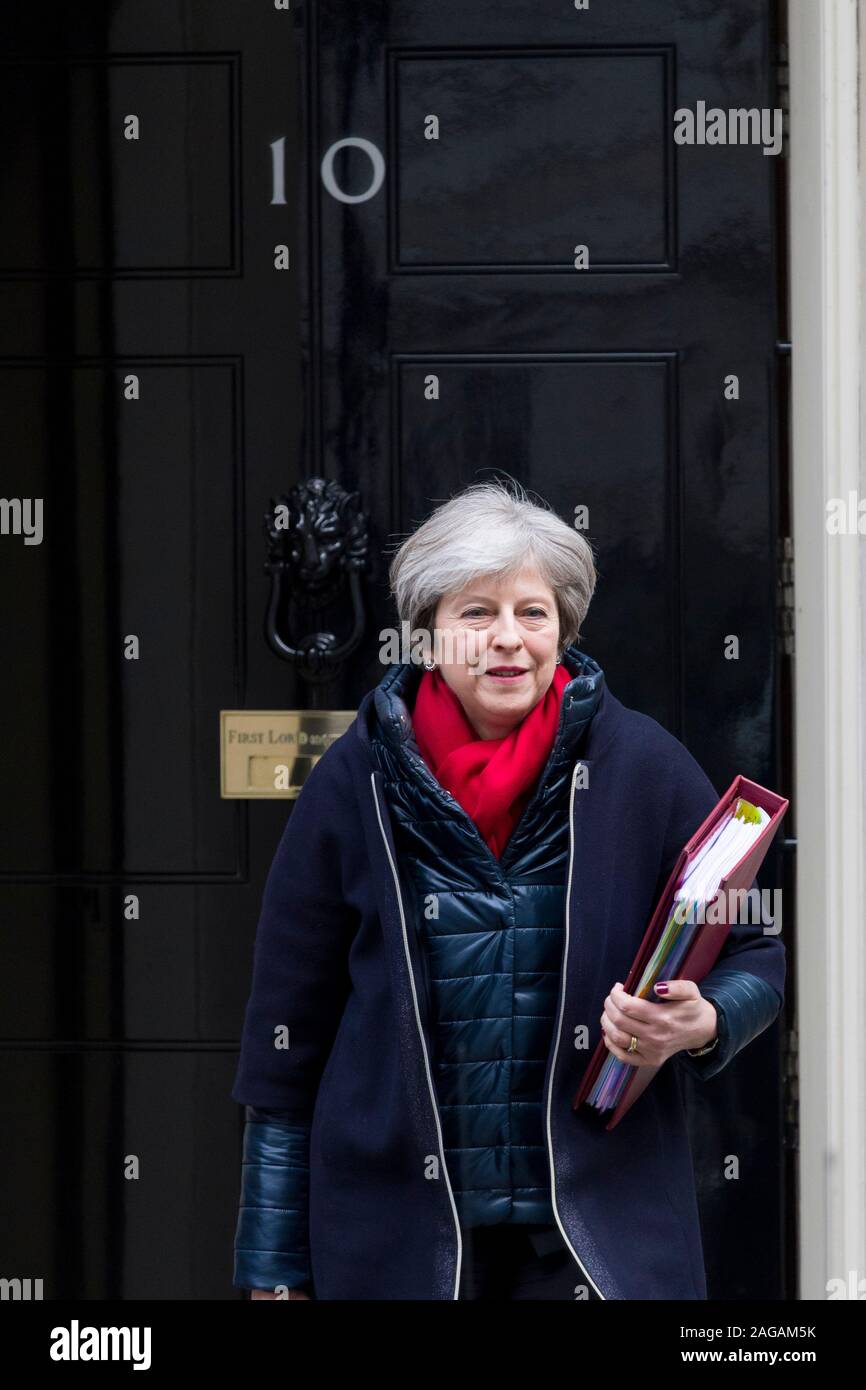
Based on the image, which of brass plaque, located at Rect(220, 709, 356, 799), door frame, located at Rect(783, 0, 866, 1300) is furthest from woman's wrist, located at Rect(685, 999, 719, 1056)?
brass plaque, located at Rect(220, 709, 356, 799)

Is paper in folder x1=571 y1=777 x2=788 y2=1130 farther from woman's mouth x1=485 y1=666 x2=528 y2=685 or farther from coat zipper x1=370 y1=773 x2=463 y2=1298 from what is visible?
woman's mouth x1=485 y1=666 x2=528 y2=685

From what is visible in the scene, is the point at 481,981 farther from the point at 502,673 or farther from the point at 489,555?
the point at 489,555

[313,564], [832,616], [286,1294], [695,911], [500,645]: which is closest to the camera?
[695,911]

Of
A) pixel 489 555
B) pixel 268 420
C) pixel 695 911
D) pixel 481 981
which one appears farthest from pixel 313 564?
pixel 695 911

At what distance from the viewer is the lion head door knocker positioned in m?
2.72

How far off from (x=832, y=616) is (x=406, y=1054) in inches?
46.7

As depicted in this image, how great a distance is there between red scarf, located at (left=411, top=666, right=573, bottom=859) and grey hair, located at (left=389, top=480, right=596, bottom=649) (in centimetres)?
11

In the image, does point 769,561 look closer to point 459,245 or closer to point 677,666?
point 677,666

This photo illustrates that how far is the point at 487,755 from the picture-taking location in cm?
191

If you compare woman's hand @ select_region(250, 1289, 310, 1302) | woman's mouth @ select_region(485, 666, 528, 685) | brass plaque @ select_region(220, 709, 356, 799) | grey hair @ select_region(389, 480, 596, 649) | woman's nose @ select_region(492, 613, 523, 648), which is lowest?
woman's hand @ select_region(250, 1289, 310, 1302)

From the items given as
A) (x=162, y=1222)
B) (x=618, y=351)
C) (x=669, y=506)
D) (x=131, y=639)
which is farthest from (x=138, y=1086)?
(x=618, y=351)

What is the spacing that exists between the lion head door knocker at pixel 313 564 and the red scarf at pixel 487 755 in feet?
2.50

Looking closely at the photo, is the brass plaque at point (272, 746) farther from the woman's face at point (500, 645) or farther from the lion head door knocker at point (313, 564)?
the woman's face at point (500, 645)

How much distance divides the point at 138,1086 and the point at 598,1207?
3.87 ft
